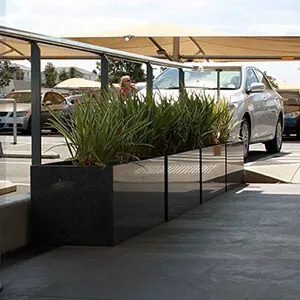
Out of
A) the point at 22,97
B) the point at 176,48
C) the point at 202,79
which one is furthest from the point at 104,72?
the point at 176,48

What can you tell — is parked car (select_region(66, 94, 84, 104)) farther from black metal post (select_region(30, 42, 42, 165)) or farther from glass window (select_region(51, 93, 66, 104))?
black metal post (select_region(30, 42, 42, 165))

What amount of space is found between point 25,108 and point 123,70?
7.53 ft

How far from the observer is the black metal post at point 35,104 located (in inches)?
279

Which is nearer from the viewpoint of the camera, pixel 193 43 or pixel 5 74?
pixel 5 74

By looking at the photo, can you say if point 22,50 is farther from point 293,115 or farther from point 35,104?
point 293,115

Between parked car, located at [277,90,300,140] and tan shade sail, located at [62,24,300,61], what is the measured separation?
1241mm

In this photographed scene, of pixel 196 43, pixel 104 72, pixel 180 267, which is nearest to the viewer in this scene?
pixel 180 267

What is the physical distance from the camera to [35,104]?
23.3 feet

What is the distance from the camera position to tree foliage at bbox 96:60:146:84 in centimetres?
868

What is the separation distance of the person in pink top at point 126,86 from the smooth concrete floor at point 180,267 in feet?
4.52

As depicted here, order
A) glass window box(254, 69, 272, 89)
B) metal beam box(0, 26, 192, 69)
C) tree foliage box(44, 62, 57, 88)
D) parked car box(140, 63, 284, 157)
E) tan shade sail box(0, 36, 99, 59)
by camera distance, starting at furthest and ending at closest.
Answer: glass window box(254, 69, 272, 89), parked car box(140, 63, 284, 157), tree foliage box(44, 62, 57, 88), tan shade sail box(0, 36, 99, 59), metal beam box(0, 26, 192, 69)

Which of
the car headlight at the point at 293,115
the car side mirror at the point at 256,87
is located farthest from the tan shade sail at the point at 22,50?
the car headlight at the point at 293,115

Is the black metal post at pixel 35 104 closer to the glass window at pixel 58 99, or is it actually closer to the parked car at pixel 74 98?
the glass window at pixel 58 99

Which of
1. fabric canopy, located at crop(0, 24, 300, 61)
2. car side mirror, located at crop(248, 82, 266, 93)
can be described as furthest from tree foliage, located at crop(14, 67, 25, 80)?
fabric canopy, located at crop(0, 24, 300, 61)
